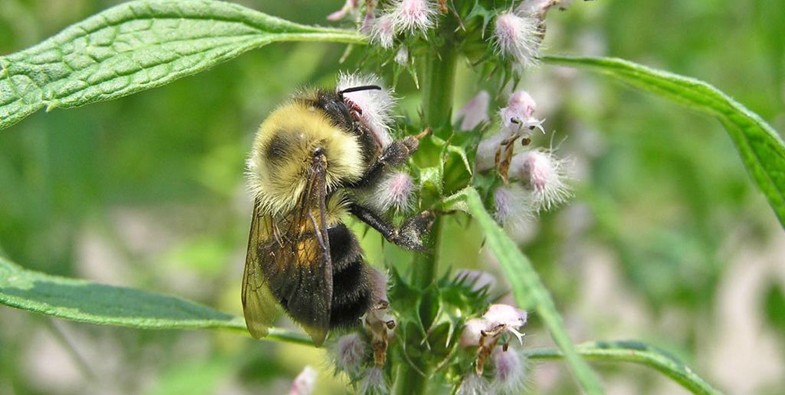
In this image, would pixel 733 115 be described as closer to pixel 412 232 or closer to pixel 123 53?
pixel 412 232

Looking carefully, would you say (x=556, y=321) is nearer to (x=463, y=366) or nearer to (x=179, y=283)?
(x=463, y=366)

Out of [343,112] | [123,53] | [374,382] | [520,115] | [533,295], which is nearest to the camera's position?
[533,295]

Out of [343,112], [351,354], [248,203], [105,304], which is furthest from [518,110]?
[248,203]

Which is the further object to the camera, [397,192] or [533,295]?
[397,192]

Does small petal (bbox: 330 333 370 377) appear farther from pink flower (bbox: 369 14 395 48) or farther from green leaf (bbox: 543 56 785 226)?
green leaf (bbox: 543 56 785 226)

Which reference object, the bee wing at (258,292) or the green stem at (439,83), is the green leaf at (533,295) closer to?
the green stem at (439,83)

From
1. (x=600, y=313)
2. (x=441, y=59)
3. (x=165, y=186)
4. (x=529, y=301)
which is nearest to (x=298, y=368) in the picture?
(x=165, y=186)

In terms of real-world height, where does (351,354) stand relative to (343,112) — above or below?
A: below
